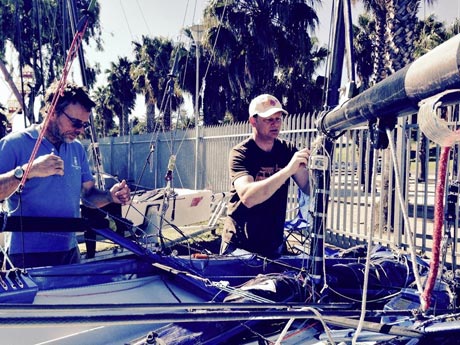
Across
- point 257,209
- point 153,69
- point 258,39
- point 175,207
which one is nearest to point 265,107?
point 257,209

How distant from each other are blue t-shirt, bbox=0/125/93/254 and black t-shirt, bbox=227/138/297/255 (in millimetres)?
1027

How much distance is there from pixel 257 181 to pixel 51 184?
1.25m

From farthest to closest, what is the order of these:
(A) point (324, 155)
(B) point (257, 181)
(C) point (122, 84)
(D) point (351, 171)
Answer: (C) point (122, 84) → (D) point (351, 171) → (B) point (257, 181) → (A) point (324, 155)

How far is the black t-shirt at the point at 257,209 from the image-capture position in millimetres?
2742

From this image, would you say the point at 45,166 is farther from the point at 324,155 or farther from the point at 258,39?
the point at 258,39

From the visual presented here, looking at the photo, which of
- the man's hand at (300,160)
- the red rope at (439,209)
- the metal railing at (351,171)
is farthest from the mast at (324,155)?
the red rope at (439,209)

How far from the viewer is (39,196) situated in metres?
2.50

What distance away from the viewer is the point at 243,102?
20469 millimetres

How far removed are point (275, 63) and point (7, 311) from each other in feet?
60.8

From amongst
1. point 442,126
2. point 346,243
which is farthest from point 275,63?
point 442,126

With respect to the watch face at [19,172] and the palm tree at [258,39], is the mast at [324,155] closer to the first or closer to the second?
the watch face at [19,172]

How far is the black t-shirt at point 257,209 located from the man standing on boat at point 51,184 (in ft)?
3.24

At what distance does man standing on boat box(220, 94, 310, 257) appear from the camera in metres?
2.74

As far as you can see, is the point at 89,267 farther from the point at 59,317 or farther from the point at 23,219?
the point at 59,317
